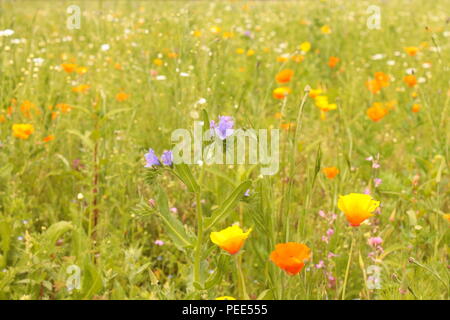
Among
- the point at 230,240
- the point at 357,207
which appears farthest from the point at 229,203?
the point at 357,207

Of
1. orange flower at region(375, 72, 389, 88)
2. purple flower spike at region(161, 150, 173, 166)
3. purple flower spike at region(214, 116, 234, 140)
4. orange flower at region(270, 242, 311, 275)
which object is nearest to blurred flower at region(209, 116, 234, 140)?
purple flower spike at region(214, 116, 234, 140)

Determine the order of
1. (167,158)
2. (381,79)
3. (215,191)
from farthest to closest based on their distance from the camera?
(381,79) → (215,191) → (167,158)

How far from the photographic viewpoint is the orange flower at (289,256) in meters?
1.15

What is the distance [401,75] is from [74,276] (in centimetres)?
272

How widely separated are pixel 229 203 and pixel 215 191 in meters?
0.68

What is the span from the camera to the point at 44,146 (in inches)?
86.5

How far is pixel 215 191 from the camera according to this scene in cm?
183

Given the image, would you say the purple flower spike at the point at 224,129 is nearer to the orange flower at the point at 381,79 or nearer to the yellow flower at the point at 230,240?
the yellow flower at the point at 230,240

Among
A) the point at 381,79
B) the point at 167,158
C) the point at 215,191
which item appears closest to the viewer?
the point at 167,158

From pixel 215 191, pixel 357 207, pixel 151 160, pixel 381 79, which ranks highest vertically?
pixel 381 79

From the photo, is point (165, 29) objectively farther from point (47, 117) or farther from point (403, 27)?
point (403, 27)

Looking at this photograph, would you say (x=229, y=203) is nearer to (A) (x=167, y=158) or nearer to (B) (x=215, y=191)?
(A) (x=167, y=158)

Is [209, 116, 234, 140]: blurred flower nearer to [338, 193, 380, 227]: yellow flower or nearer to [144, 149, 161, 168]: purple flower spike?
[144, 149, 161, 168]: purple flower spike
